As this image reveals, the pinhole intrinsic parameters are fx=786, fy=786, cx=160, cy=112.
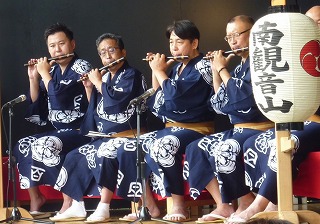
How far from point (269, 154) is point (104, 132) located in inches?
74.3

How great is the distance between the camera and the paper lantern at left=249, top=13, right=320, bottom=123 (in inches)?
192

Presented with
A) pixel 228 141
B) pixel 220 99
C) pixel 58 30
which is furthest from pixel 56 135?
pixel 228 141

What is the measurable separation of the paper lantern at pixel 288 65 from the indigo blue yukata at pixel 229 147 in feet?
2.71

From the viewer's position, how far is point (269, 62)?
4.93 metres

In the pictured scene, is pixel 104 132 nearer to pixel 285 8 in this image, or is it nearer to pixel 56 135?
pixel 56 135

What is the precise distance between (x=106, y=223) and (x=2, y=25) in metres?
2.46

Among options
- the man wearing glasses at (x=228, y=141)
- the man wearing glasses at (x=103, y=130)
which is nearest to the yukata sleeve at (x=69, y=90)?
the man wearing glasses at (x=103, y=130)

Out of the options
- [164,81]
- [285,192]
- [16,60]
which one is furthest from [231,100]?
[16,60]

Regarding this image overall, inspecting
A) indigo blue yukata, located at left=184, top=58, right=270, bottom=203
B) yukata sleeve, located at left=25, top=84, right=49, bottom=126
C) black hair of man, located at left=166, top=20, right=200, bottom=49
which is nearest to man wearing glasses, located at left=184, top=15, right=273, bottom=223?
indigo blue yukata, located at left=184, top=58, right=270, bottom=203

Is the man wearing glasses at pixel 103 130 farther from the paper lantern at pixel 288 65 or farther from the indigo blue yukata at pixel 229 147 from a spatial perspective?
the paper lantern at pixel 288 65

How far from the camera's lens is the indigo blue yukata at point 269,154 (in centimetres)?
541

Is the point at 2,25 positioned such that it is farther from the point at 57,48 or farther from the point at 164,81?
the point at 164,81

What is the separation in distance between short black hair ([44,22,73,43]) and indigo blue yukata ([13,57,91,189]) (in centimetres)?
24

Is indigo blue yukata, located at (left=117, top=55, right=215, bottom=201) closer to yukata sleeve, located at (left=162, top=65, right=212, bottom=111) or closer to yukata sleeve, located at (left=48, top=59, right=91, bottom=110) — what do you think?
yukata sleeve, located at (left=162, top=65, right=212, bottom=111)
